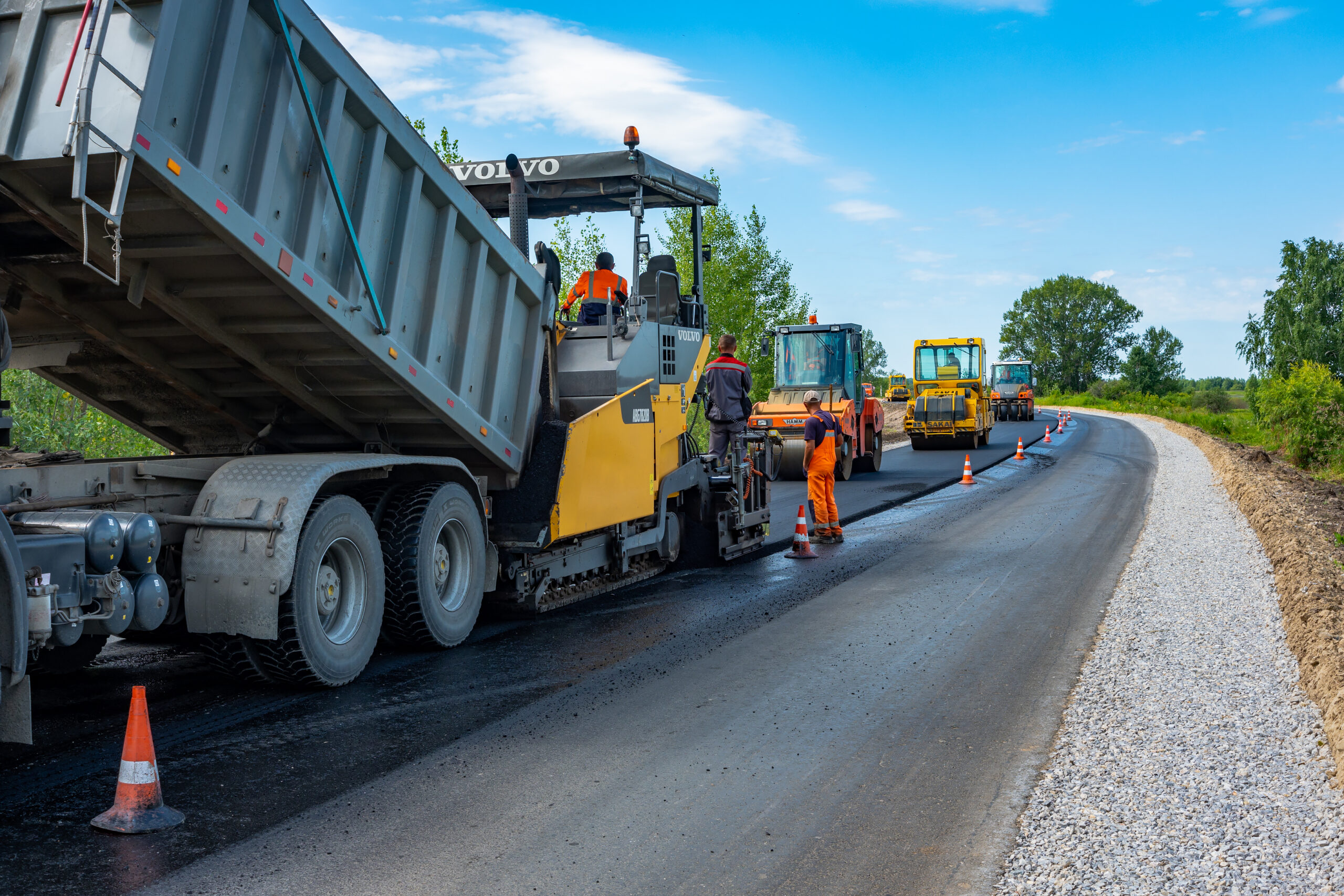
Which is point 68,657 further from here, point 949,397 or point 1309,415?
point 1309,415

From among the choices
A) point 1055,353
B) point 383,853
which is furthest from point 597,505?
point 1055,353

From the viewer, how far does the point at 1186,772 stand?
4270 millimetres

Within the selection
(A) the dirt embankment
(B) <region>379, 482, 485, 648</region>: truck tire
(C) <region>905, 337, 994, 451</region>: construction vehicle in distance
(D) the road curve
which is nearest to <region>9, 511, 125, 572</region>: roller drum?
(D) the road curve

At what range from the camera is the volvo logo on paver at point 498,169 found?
8039 mm

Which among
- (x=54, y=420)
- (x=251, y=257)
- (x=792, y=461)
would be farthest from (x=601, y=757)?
(x=792, y=461)

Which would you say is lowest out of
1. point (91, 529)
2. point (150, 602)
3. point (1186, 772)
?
point (1186, 772)

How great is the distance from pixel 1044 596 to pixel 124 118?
6.96 meters

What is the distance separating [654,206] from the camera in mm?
8773

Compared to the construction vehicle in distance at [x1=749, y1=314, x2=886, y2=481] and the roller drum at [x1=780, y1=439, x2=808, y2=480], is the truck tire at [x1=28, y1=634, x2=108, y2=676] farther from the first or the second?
the construction vehicle in distance at [x1=749, y1=314, x2=886, y2=481]

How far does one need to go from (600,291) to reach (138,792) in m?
5.42

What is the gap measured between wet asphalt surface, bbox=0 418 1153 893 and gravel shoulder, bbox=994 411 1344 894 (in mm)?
179

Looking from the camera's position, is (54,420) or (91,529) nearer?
(91,529)

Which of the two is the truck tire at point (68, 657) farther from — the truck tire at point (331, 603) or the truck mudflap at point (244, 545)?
the truck tire at point (331, 603)

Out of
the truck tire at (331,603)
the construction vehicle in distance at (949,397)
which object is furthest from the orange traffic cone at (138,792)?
the construction vehicle in distance at (949,397)
